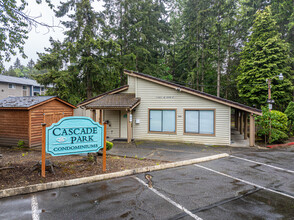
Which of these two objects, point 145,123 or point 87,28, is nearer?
point 145,123

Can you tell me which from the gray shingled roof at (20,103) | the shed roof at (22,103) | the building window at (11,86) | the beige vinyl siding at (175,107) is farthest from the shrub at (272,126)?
the building window at (11,86)

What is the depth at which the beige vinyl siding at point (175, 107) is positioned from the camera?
1159cm

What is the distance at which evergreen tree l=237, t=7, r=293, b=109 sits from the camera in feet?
60.9

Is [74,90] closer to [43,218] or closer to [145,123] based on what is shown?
[145,123]

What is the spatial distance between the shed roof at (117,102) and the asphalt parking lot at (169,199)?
22.4 feet

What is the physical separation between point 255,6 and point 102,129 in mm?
28375

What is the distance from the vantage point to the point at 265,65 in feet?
62.4

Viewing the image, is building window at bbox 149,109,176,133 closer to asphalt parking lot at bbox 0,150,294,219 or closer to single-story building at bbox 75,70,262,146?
single-story building at bbox 75,70,262,146

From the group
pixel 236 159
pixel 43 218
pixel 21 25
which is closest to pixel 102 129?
pixel 43 218

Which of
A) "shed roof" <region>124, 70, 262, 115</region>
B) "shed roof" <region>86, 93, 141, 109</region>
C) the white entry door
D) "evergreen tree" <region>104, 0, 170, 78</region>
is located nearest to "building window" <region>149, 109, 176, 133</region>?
"shed roof" <region>86, 93, 141, 109</region>

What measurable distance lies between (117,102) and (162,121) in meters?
3.48

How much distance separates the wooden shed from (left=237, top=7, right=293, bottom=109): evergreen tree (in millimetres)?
19549

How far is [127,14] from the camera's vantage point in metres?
23.1

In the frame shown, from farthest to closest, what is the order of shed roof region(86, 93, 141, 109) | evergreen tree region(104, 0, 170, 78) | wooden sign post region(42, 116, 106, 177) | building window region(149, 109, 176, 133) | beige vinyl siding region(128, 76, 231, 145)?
evergreen tree region(104, 0, 170, 78), building window region(149, 109, 176, 133), shed roof region(86, 93, 141, 109), beige vinyl siding region(128, 76, 231, 145), wooden sign post region(42, 116, 106, 177)
